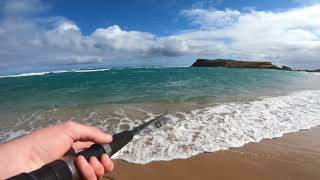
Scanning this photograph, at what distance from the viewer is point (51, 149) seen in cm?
163

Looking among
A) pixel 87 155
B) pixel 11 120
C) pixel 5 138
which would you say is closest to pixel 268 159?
pixel 87 155

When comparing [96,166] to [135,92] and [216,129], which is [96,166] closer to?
[216,129]

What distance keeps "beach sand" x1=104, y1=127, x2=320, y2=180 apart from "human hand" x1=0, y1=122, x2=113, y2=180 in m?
4.70

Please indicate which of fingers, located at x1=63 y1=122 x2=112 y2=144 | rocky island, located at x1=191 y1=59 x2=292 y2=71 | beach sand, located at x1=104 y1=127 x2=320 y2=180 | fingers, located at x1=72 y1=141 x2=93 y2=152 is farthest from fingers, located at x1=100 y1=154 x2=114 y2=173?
rocky island, located at x1=191 y1=59 x2=292 y2=71

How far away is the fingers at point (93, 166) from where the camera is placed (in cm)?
133

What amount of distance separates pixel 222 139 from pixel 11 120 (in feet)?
26.1

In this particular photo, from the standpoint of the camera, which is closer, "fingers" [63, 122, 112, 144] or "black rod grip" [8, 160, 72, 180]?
"black rod grip" [8, 160, 72, 180]

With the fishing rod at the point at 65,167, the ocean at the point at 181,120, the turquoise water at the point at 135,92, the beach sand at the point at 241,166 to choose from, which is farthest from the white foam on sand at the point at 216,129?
the fishing rod at the point at 65,167

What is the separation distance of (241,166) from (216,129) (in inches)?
102

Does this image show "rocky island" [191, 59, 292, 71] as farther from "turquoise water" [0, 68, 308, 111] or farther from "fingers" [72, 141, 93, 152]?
"fingers" [72, 141, 93, 152]

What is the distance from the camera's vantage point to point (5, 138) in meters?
9.71

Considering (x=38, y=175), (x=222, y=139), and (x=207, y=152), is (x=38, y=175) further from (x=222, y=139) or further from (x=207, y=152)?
(x=222, y=139)

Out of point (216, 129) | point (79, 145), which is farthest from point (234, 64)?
point (79, 145)

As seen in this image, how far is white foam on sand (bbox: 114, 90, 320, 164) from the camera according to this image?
7.59 meters
